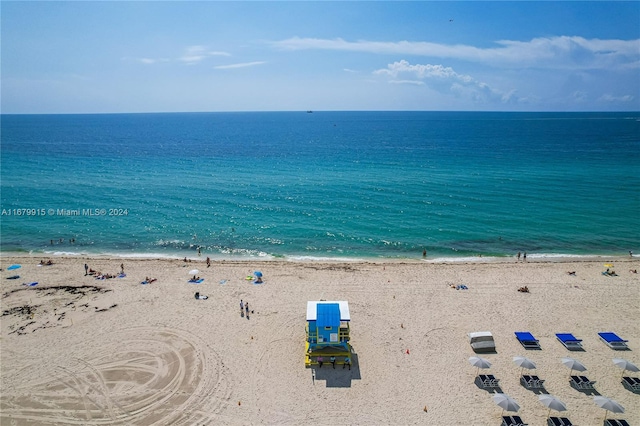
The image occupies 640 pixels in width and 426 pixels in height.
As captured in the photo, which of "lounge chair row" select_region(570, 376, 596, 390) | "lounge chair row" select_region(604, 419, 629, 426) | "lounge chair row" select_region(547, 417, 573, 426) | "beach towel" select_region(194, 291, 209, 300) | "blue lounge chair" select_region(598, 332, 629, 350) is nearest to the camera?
"lounge chair row" select_region(604, 419, 629, 426)

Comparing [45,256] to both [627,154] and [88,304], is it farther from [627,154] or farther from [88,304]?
[627,154]

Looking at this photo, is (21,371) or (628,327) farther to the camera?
(628,327)

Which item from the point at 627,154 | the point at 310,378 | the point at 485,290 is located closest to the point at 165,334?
the point at 310,378

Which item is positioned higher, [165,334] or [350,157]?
[350,157]

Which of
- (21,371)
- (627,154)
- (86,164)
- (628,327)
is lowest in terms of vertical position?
(21,371)

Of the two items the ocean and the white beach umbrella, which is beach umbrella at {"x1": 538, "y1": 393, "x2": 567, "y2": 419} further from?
the ocean

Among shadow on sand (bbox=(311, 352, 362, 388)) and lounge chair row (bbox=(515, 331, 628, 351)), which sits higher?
lounge chair row (bbox=(515, 331, 628, 351))

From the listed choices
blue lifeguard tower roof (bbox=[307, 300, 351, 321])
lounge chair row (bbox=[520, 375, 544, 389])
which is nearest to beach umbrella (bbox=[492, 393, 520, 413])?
lounge chair row (bbox=[520, 375, 544, 389])
